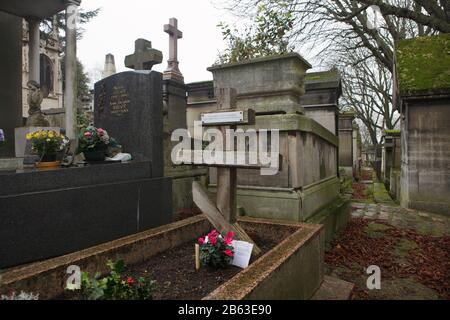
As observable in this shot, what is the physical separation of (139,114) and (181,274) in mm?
2892

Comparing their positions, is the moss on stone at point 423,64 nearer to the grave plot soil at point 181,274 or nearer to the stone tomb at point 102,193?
the grave plot soil at point 181,274

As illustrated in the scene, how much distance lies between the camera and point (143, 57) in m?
6.20

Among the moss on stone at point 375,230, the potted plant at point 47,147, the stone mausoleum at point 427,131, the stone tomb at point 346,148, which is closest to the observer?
the potted plant at point 47,147

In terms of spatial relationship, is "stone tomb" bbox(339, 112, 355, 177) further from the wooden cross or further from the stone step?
the wooden cross

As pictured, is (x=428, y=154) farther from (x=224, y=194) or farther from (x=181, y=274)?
(x=181, y=274)

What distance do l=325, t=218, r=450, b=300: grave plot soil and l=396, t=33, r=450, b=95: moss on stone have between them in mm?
3287

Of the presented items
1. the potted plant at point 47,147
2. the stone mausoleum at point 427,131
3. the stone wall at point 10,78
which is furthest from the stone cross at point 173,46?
the stone mausoleum at point 427,131

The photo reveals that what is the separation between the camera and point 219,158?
288 cm

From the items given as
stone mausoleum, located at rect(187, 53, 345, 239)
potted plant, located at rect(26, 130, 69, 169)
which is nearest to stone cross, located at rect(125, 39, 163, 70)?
stone mausoleum, located at rect(187, 53, 345, 239)

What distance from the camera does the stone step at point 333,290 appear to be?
2895 mm

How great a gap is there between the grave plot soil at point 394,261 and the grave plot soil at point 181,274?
114 cm

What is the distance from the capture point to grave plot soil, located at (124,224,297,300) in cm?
235

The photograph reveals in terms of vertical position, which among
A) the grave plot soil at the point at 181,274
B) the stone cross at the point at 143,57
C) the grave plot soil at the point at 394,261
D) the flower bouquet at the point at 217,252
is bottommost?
the grave plot soil at the point at 394,261
